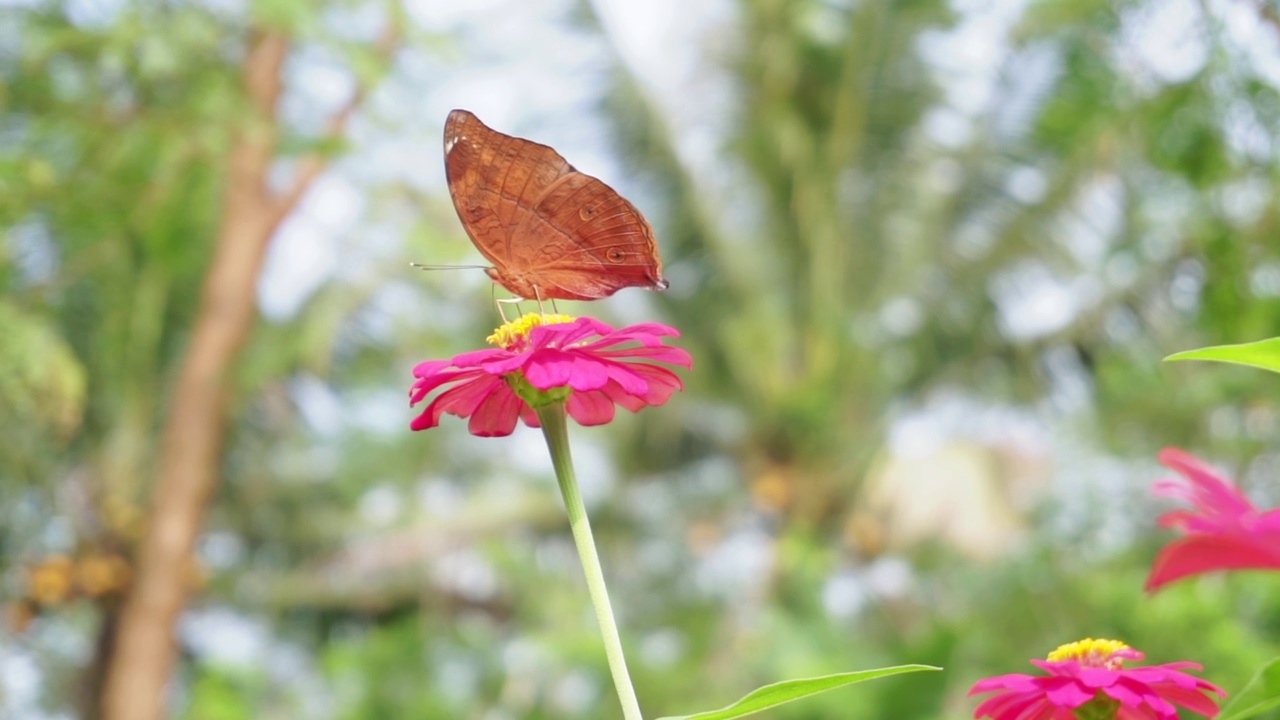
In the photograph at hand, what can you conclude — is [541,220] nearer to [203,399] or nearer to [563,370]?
[563,370]

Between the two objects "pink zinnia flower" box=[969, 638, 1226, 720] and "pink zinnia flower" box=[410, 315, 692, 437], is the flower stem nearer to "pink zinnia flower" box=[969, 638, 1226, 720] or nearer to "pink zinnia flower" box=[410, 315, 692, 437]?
"pink zinnia flower" box=[410, 315, 692, 437]

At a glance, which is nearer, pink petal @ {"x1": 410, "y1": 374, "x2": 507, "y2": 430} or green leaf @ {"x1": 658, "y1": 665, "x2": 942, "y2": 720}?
green leaf @ {"x1": 658, "y1": 665, "x2": 942, "y2": 720}

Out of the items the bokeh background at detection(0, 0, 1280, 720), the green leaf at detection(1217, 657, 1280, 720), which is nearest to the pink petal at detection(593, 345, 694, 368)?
the green leaf at detection(1217, 657, 1280, 720)

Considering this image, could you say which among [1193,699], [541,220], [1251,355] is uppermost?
[541,220]

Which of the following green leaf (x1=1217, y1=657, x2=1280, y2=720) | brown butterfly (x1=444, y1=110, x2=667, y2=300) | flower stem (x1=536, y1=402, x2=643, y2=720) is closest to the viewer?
green leaf (x1=1217, y1=657, x2=1280, y2=720)

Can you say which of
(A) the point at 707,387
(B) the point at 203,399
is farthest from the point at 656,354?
(A) the point at 707,387

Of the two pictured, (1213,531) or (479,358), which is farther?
(479,358)

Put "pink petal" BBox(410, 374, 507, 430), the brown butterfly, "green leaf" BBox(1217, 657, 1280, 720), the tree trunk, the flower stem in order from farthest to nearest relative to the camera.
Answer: the tree trunk < the brown butterfly < "pink petal" BBox(410, 374, 507, 430) < the flower stem < "green leaf" BBox(1217, 657, 1280, 720)
